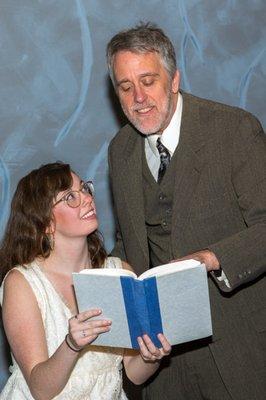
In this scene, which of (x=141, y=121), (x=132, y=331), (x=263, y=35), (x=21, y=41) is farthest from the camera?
(x=263, y=35)

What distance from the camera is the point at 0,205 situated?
3.23 m

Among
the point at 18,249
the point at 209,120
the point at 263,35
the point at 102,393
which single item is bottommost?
the point at 102,393

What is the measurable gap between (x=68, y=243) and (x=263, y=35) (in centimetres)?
145

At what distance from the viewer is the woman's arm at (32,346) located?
2316 millimetres

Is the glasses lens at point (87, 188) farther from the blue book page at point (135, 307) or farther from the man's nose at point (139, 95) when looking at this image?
the blue book page at point (135, 307)

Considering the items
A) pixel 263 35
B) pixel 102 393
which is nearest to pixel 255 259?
pixel 102 393

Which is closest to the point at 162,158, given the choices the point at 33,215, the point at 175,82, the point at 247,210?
the point at 175,82

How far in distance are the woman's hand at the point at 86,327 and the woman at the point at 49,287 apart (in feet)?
0.82

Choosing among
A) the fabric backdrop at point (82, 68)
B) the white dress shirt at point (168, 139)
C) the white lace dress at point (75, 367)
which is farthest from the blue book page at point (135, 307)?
A: the fabric backdrop at point (82, 68)

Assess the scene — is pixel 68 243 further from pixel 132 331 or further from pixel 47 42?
pixel 47 42

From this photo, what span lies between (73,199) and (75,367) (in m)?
0.52

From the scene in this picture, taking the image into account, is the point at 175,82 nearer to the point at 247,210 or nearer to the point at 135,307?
the point at 247,210

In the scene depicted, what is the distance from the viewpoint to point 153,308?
211cm

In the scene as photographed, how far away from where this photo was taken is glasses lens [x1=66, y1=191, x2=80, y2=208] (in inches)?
102
